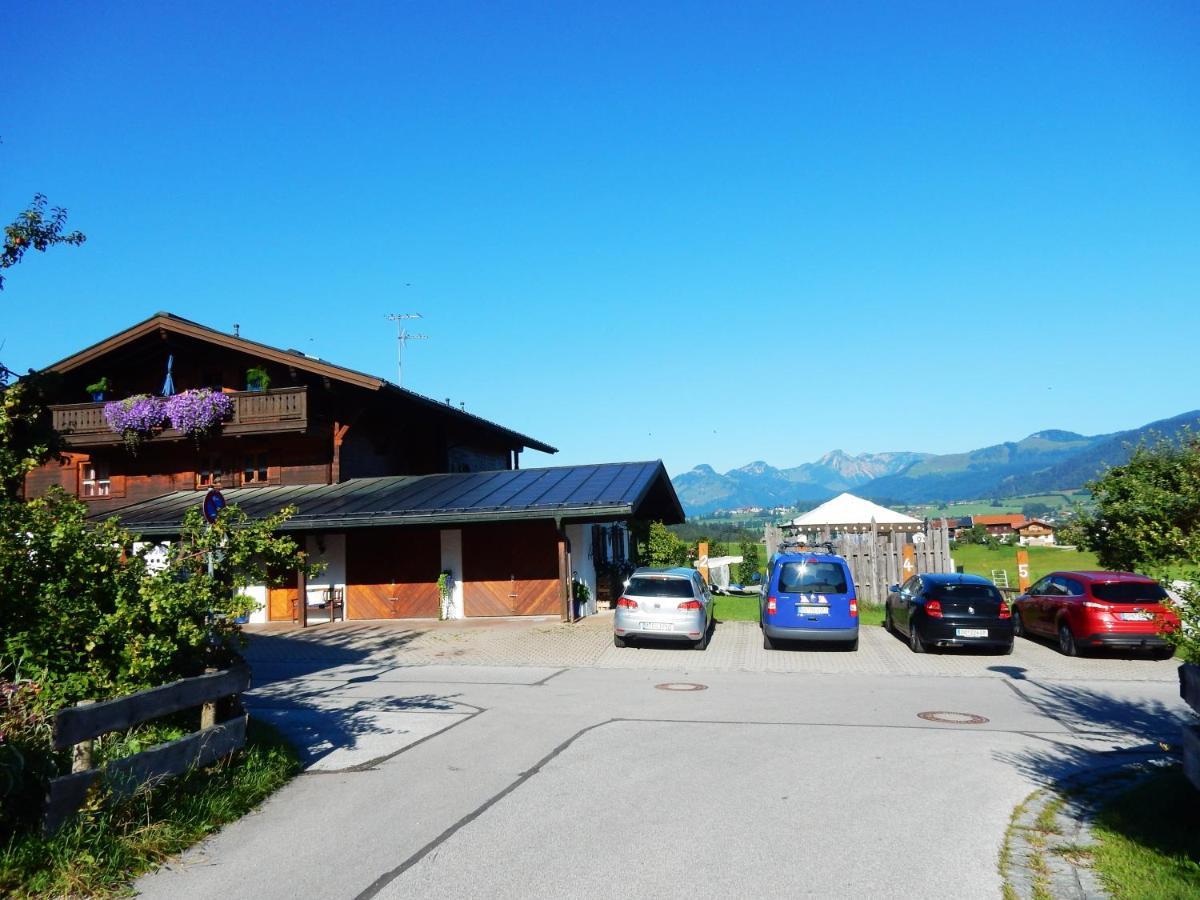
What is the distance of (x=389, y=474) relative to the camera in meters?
28.6

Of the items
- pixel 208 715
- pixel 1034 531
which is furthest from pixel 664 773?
pixel 1034 531

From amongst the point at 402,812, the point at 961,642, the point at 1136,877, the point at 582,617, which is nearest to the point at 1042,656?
the point at 961,642

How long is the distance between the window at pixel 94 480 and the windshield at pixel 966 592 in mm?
24584

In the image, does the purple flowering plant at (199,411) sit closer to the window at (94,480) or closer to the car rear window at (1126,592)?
the window at (94,480)

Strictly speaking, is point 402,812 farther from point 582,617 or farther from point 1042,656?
point 582,617

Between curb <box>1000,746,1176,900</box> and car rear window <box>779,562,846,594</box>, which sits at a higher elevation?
car rear window <box>779,562,846,594</box>

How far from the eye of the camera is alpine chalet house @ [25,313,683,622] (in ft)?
70.2

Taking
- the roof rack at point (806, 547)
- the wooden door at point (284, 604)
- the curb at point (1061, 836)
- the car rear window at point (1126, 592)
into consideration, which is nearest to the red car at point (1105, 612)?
the car rear window at point (1126, 592)

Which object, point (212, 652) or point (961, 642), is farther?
point (961, 642)

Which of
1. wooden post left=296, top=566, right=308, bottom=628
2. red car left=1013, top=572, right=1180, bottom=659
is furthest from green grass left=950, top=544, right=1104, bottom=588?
wooden post left=296, top=566, right=308, bottom=628

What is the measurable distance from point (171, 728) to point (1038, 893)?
6011 mm

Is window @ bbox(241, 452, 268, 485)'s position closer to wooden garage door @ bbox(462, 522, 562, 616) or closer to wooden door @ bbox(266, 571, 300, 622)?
wooden door @ bbox(266, 571, 300, 622)

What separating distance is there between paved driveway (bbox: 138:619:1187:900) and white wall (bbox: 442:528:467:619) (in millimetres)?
A: 7173

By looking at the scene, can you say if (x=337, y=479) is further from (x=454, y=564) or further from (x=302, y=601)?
(x=454, y=564)
